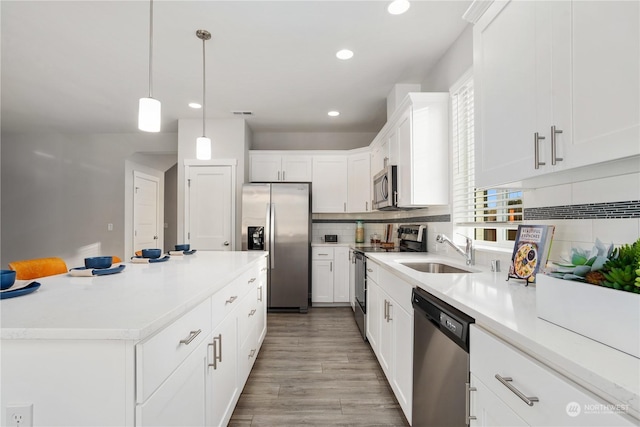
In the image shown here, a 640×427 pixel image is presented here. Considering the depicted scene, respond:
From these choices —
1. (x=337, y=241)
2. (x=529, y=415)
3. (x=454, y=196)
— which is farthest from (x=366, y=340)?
(x=529, y=415)

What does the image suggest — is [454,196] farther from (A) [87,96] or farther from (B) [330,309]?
(A) [87,96]

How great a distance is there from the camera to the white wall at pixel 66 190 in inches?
209

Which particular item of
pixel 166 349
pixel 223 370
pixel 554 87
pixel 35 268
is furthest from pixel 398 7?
pixel 35 268

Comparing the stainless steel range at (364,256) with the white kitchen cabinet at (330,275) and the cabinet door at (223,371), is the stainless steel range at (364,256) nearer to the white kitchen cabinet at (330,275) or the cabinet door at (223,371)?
the white kitchen cabinet at (330,275)

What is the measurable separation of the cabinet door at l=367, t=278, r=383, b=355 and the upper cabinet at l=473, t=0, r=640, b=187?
4.40 ft

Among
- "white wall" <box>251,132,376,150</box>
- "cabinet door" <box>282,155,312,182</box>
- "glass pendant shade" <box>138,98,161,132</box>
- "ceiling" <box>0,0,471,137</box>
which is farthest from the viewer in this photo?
"white wall" <box>251,132,376,150</box>

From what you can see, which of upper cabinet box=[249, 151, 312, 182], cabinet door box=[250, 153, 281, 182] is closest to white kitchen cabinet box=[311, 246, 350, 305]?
upper cabinet box=[249, 151, 312, 182]

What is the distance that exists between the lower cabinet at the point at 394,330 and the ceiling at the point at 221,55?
6.37 ft

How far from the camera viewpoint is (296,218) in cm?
427

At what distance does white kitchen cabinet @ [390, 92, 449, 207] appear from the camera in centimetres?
262

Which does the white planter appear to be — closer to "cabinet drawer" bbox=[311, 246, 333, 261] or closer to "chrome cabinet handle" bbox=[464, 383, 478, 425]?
"chrome cabinet handle" bbox=[464, 383, 478, 425]

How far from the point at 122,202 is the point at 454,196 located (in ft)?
17.8

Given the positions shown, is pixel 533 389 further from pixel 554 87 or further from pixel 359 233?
pixel 359 233

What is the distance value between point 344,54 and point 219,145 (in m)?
2.52
